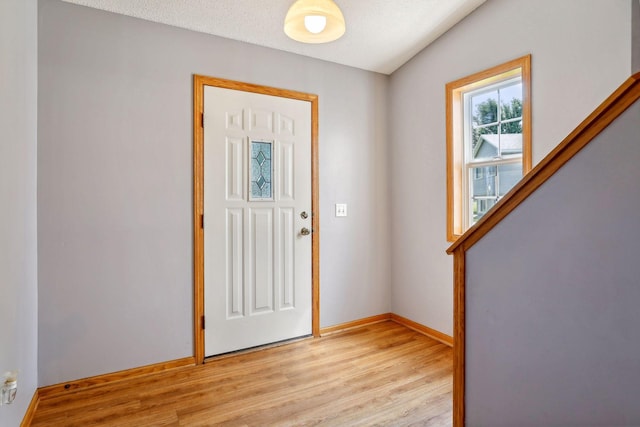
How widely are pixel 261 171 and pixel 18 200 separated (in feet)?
5.04

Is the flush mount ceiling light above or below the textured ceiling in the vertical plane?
below

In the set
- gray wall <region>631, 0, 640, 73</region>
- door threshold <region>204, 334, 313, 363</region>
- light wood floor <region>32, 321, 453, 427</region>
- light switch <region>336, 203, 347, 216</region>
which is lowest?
light wood floor <region>32, 321, 453, 427</region>

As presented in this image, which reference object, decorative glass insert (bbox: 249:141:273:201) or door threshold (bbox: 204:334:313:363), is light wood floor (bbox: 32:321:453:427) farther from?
decorative glass insert (bbox: 249:141:273:201)

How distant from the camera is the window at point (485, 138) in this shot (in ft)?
8.38

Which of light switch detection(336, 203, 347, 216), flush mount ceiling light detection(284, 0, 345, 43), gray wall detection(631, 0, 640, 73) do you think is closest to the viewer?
flush mount ceiling light detection(284, 0, 345, 43)

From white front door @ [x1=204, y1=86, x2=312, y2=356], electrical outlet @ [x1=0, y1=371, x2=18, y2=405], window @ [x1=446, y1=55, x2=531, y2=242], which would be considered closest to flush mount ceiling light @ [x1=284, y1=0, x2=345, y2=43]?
white front door @ [x1=204, y1=86, x2=312, y2=356]

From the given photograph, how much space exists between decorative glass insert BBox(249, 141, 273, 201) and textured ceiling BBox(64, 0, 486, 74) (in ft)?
2.69

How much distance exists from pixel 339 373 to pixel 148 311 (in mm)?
1390

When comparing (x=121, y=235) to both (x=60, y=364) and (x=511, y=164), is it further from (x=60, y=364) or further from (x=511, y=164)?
(x=511, y=164)

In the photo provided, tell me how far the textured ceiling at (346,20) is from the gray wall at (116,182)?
97 mm

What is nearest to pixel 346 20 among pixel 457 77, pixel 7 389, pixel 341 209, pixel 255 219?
pixel 457 77

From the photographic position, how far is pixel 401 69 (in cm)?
342

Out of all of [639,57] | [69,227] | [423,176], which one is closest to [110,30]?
[69,227]

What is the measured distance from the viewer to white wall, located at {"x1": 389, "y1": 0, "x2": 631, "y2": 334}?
6.98ft
